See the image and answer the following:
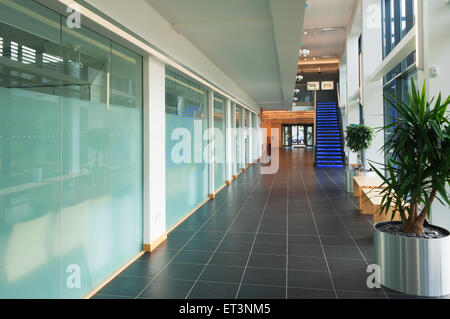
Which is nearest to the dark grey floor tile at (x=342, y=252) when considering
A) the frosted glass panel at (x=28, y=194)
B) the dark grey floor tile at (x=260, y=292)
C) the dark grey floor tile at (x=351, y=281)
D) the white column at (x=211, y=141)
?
the dark grey floor tile at (x=351, y=281)

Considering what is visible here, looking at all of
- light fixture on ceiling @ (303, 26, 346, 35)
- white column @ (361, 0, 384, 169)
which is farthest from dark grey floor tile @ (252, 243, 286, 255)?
light fixture on ceiling @ (303, 26, 346, 35)

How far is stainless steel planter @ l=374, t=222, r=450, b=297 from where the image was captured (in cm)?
298

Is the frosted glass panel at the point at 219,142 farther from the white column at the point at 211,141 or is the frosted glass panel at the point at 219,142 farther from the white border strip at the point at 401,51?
the white border strip at the point at 401,51

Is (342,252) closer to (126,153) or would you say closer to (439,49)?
(439,49)

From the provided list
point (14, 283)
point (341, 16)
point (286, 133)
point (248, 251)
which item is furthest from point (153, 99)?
point (286, 133)

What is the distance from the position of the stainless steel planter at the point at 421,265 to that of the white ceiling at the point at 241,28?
270 cm

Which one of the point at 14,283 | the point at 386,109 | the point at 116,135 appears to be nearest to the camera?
the point at 14,283

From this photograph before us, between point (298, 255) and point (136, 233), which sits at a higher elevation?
point (136, 233)

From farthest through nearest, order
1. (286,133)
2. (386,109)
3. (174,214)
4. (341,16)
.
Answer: (286,133) < (341,16) < (386,109) < (174,214)

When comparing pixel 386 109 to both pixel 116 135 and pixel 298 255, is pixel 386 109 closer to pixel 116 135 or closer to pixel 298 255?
pixel 298 255

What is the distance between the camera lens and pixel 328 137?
55.6 feet

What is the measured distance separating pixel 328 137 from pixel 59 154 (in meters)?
15.8
